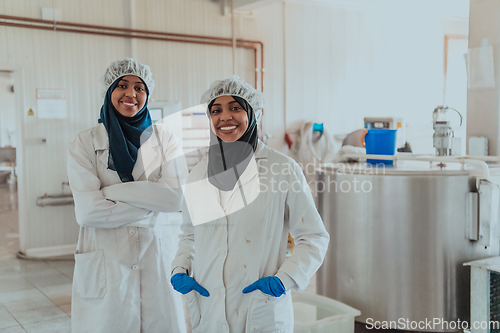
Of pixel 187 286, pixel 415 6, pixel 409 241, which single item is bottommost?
pixel 409 241

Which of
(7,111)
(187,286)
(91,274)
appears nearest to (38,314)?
(91,274)

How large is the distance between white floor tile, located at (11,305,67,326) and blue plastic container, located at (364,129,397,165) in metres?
2.29

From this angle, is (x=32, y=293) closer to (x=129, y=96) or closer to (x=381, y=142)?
(x=129, y=96)

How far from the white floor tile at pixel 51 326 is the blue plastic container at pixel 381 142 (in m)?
2.17

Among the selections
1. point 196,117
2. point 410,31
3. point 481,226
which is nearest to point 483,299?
point 481,226

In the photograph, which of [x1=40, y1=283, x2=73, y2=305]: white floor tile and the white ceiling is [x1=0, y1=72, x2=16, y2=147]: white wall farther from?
the white ceiling

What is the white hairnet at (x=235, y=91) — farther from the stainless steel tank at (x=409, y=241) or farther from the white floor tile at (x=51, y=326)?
the white floor tile at (x=51, y=326)

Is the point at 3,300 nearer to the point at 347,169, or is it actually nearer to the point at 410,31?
the point at 347,169

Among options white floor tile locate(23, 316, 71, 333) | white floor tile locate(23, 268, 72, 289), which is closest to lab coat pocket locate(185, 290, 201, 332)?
white floor tile locate(23, 316, 71, 333)

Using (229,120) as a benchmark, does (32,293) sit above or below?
below

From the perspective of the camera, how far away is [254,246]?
135 centimetres

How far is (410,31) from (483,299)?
16.7 feet

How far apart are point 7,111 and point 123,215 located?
4.04 metres

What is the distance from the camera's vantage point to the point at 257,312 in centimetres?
133
